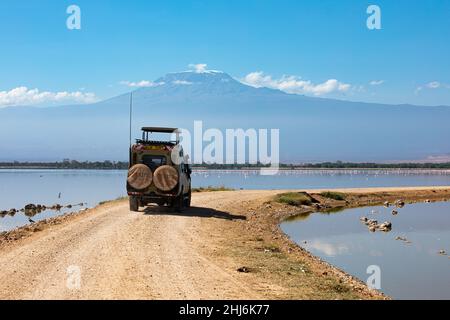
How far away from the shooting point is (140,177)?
29.1 m

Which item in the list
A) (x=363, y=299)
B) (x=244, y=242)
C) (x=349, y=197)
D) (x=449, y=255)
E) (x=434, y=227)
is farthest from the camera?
(x=349, y=197)

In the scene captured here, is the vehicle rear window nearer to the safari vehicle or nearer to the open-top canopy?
the safari vehicle

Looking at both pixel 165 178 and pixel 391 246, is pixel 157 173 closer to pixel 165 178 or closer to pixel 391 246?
pixel 165 178

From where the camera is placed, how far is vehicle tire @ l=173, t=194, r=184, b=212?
30520 mm

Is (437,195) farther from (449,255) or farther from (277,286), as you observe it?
A: (277,286)

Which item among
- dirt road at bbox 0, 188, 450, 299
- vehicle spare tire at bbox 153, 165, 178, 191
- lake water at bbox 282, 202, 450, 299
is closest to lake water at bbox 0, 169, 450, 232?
vehicle spare tire at bbox 153, 165, 178, 191

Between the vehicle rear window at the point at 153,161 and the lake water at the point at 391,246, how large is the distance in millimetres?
7964

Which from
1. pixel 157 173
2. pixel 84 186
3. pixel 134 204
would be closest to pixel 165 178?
pixel 157 173

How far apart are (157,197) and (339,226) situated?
12469 millimetres

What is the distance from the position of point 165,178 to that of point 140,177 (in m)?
1.26

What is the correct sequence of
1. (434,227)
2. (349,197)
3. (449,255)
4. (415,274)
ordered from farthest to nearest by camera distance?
(349,197)
(434,227)
(449,255)
(415,274)

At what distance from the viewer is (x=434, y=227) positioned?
117 ft
